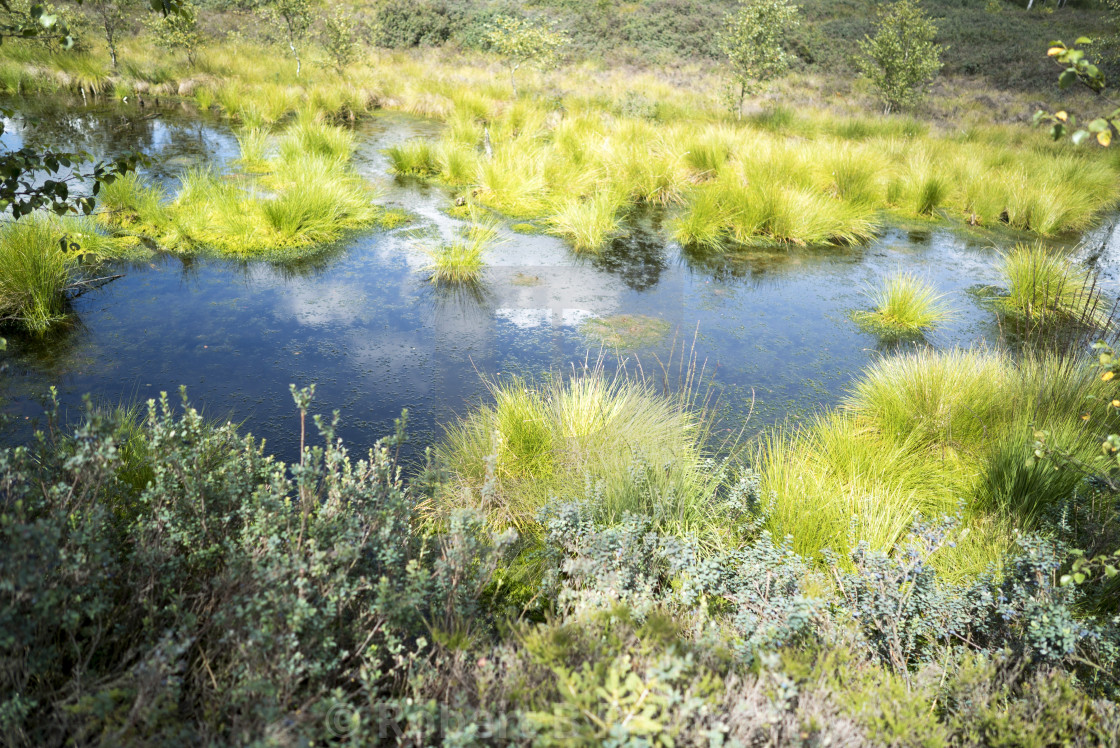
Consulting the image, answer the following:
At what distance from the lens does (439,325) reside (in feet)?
15.2

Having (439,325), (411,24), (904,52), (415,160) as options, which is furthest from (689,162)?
(411,24)

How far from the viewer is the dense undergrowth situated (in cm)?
135

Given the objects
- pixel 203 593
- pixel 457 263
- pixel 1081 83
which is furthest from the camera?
pixel 457 263

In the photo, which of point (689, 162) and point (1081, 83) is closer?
point (1081, 83)

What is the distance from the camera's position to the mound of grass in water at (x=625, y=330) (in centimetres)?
454

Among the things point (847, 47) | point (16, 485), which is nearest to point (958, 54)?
point (847, 47)

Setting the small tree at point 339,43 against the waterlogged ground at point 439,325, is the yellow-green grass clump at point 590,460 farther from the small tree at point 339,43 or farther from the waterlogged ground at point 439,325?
the small tree at point 339,43

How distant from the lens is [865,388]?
380 centimetres

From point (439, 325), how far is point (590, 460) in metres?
2.12

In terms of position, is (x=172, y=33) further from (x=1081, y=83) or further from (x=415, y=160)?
(x=1081, y=83)

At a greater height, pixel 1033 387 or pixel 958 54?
pixel 958 54

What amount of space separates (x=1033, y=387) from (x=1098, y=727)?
2217 millimetres

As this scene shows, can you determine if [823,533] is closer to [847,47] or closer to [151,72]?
[151,72]

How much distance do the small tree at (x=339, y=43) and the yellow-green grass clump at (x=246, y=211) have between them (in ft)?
29.1
